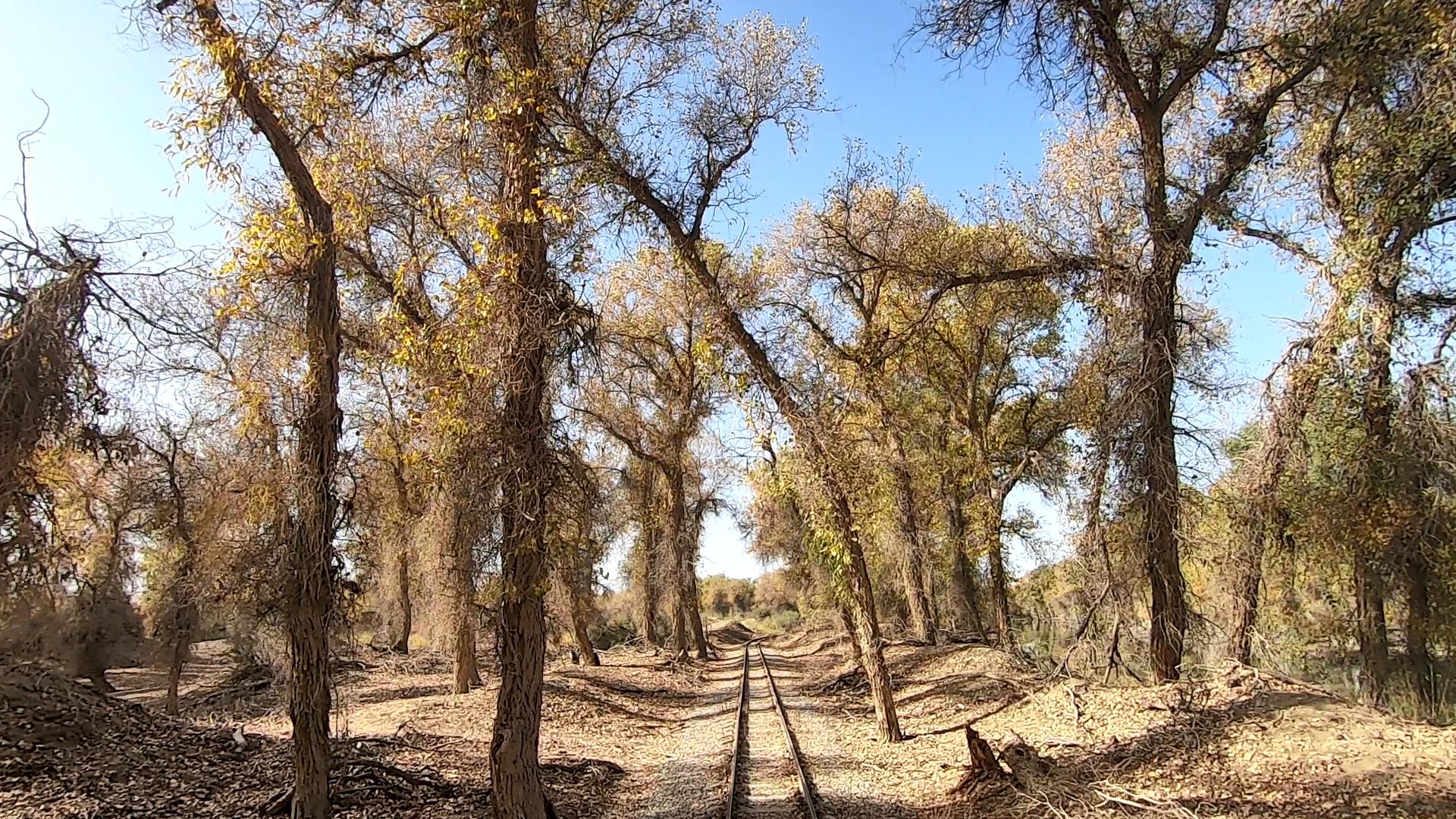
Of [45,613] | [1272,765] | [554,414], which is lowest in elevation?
[1272,765]

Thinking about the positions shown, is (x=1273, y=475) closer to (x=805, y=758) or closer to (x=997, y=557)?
(x=805, y=758)

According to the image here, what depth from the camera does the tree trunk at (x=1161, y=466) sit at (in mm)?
10234

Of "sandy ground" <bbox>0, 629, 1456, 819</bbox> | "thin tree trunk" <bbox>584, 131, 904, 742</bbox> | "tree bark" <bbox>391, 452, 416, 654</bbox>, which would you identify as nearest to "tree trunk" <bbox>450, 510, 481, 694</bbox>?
"sandy ground" <bbox>0, 629, 1456, 819</bbox>

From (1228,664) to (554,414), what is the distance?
8546 mm

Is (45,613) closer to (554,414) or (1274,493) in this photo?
(554,414)

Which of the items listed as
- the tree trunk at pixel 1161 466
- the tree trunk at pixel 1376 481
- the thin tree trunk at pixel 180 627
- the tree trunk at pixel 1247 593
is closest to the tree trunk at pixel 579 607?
the thin tree trunk at pixel 180 627

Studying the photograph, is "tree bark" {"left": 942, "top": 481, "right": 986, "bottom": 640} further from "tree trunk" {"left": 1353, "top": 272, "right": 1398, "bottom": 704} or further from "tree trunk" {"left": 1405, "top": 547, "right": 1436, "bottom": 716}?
"tree trunk" {"left": 1405, "top": 547, "right": 1436, "bottom": 716}

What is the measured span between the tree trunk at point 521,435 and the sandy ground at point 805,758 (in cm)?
112

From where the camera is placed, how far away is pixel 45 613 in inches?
341

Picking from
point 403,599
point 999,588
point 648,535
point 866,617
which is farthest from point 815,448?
point 648,535

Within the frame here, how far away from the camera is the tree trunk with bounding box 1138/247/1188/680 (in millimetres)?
10234

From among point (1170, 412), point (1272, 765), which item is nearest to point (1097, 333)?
point (1170, 412)

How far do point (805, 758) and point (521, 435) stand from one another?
698cm

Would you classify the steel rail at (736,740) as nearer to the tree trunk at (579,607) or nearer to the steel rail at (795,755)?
the steel rail at (795,755)
